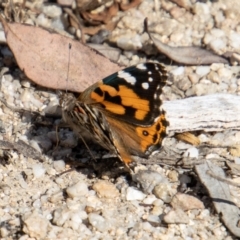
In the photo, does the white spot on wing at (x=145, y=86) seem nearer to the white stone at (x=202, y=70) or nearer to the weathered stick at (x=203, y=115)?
the weathered stick at (x=203, y=115)

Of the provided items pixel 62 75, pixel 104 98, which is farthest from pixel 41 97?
pixel 104 98

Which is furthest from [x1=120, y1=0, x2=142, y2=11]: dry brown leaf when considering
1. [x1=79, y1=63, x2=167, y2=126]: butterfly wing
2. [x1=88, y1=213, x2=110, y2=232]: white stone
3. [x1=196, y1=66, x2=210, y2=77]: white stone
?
[x1=88, y1=213, x2=110, y2=232]: white stone

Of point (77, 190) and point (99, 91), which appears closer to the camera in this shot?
point (77, 190)

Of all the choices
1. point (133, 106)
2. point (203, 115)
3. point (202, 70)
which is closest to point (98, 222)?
point (133, 106)

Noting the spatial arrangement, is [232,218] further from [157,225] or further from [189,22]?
[189,22]

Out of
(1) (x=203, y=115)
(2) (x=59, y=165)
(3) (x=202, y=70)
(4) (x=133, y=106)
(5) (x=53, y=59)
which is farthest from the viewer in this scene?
(3) (x=202, y=70)

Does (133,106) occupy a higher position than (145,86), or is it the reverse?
(145,86)

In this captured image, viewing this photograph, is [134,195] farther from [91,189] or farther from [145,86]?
[145,86]

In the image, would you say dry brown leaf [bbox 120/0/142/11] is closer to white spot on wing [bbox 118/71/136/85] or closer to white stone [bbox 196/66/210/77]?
white stone [bbox 196/66/210/77]

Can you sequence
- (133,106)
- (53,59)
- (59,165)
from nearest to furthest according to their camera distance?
(133,106)
(59,165)
(53,59)
